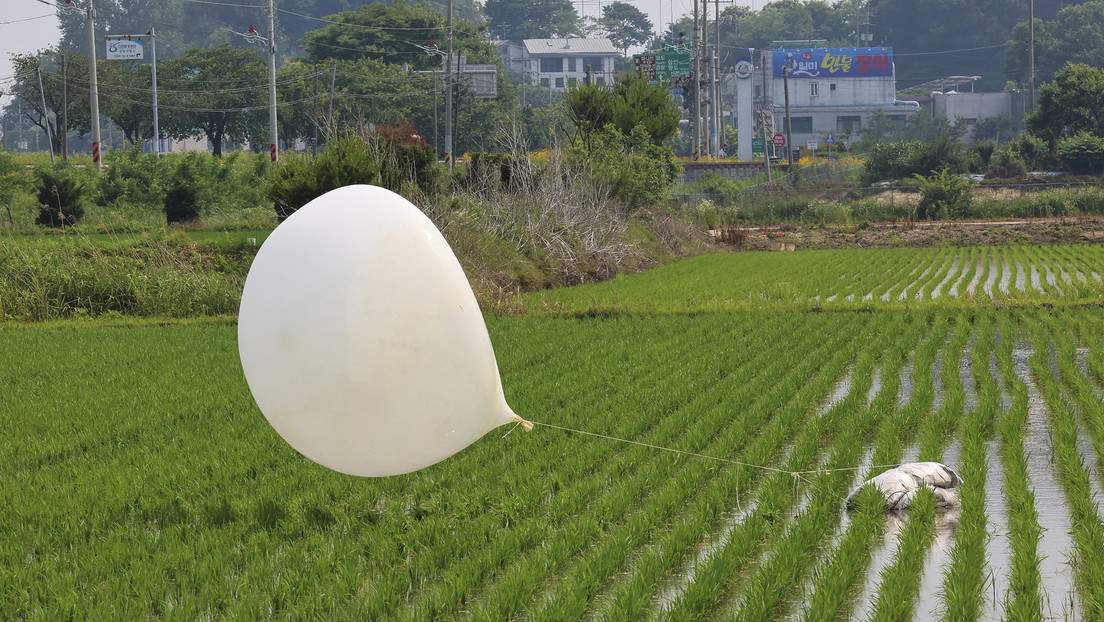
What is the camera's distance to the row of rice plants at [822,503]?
479 cm

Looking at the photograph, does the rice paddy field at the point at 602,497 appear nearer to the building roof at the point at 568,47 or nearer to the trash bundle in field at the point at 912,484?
the trash bundle in field at the point at 912,484

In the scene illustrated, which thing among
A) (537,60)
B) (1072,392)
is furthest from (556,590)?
(537,60)

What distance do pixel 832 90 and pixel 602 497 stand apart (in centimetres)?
8855

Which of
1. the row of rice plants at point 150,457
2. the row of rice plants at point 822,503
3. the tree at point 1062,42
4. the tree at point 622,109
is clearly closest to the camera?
the row of rice plants at point 822,503

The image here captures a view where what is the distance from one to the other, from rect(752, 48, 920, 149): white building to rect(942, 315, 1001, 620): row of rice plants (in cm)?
8267

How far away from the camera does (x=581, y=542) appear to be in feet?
18.1

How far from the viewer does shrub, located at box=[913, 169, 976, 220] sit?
40312 millimetres

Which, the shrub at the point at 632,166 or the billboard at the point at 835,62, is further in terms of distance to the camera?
the billboard at the point at 835,62

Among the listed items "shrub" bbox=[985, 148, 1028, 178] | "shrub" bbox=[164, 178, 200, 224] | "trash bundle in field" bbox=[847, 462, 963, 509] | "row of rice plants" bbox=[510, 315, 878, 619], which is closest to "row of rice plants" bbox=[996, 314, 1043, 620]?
"trash bundle in field" bbox=[847, 462, 963, 509]

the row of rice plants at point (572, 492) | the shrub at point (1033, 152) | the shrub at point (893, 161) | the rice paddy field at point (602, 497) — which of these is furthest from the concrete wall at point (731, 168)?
the row of rice plants at point (572, 492)

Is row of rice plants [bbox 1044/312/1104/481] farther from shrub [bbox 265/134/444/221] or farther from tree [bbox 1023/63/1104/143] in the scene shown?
tree [bbox 1023/63/1104/143]

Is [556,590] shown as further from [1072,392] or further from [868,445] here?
[1072,392]

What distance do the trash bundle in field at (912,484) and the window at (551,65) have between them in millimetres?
118672

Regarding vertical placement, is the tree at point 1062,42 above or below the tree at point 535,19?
below
